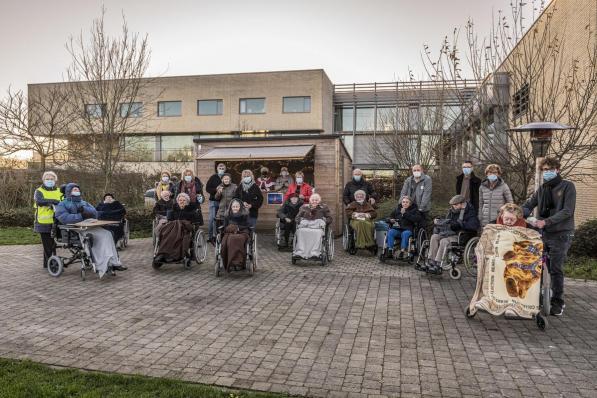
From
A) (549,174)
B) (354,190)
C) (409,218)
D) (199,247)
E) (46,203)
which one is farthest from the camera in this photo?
(354,190)

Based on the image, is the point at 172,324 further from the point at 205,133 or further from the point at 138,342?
the point at 205,133

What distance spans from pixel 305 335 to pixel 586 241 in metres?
7.15

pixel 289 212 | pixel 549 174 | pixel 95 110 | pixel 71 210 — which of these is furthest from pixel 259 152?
pixel 549 174

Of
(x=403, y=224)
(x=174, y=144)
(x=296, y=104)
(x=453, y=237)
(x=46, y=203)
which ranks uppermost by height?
(x=296, y=104)

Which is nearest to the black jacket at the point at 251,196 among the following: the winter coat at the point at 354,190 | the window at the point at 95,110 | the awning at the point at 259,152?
the winter coat at the point at 354,190

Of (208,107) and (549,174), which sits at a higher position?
(208,107)

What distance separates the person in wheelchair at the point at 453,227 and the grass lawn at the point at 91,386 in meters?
4.94

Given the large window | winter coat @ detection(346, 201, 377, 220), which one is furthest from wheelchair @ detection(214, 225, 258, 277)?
the large window

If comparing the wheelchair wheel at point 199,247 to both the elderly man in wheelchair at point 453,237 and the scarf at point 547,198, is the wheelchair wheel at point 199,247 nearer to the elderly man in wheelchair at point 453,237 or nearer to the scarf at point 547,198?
the elderly man in wheelchair at point 453,237

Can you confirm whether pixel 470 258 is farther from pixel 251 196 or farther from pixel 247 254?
pixel 251 196

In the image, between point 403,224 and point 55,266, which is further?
point 403,224

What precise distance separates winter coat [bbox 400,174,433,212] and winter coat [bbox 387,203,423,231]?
0.98 ft

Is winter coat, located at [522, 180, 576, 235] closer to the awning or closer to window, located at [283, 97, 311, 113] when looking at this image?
the awning

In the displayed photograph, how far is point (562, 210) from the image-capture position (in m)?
5.45
